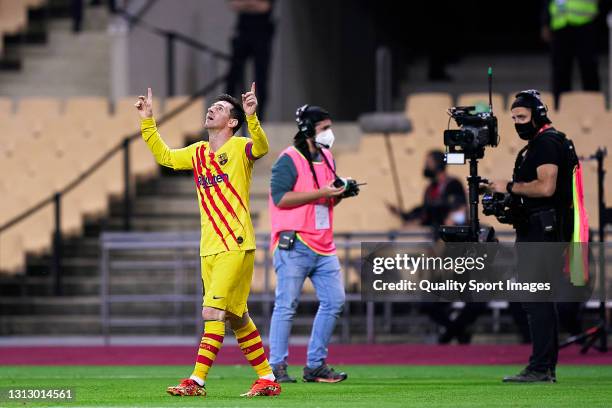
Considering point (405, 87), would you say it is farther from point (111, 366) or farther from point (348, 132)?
point (111, 366)

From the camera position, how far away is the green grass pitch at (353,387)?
33.4 feet

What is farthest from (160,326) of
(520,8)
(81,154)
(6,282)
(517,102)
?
(520,8)

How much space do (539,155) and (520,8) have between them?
18.6 m

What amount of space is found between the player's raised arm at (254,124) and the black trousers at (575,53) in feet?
33.5

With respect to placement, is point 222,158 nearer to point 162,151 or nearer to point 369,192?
point 162,151

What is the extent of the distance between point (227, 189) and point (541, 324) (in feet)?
8.22

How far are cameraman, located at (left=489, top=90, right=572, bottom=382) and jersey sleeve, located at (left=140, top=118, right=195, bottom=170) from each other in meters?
2.19

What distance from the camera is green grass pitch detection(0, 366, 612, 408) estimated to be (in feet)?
33.4

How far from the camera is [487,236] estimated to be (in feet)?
38.3

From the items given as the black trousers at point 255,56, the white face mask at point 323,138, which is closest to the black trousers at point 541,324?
the white face mask at point 323,138

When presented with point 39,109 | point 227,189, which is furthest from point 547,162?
point 39,109

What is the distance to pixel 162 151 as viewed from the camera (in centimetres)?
1085

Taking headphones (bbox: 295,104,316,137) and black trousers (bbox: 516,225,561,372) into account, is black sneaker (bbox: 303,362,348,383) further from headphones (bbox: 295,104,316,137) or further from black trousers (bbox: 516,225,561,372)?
headphones (bbox: 295,104,316,137)

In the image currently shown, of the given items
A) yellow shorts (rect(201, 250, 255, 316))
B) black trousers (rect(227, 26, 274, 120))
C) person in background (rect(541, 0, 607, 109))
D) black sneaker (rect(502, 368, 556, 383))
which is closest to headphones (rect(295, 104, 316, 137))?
yellow shorts (rect(201, 250, 255, 316))
